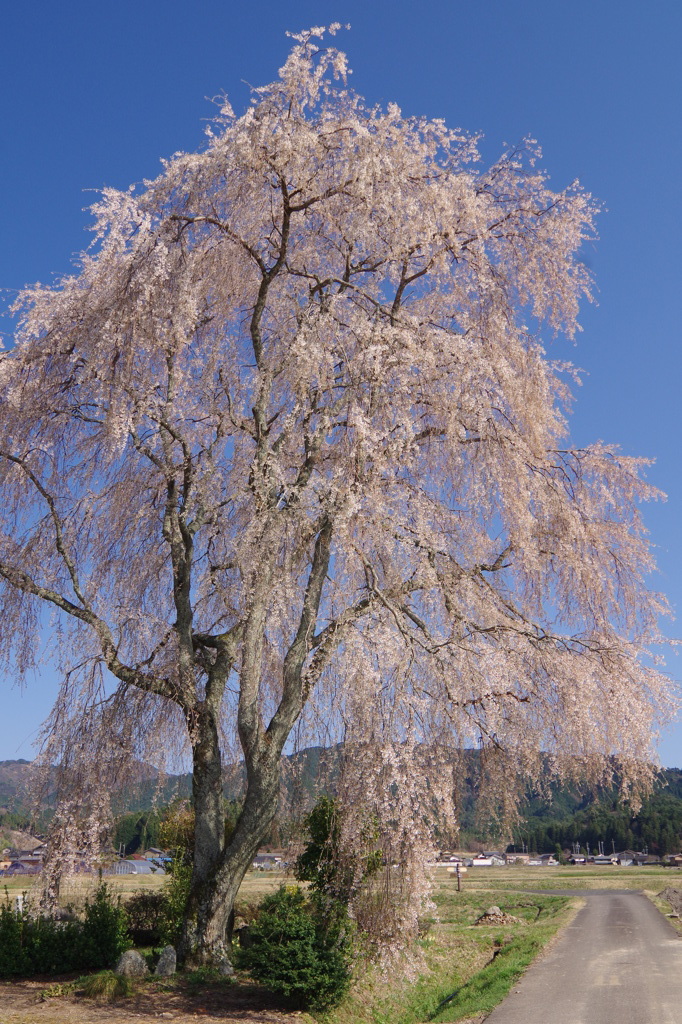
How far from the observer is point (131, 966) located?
11883mm

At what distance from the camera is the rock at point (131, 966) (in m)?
11.8

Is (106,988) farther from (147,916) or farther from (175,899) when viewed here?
(147,916)

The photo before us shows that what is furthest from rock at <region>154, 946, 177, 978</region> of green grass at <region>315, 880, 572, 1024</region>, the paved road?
the paved road

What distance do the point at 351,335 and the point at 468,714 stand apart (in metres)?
5.76

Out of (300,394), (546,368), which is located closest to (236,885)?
(300,394)

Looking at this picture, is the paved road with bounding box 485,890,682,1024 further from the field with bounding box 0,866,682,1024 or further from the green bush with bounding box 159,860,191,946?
the green bush with bounding box 159,860,191,946

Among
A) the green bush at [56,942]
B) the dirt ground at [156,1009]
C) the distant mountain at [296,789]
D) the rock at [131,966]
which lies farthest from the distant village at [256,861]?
the dirt ground at [156,1009]

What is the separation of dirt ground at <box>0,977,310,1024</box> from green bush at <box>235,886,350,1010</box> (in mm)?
322

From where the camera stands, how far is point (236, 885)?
1198 cm

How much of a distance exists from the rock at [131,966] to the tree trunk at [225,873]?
2.27ft

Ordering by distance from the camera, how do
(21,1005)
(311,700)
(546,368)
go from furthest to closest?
(546,368) < (311,700) < (21,1005)

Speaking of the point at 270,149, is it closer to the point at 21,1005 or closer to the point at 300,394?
the point at 300,394

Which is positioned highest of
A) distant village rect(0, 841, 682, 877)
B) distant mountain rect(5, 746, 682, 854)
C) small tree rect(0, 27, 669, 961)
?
A: small tree rect(0, 27, 669, 961)

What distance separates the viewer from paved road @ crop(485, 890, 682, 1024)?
9.53 meters
